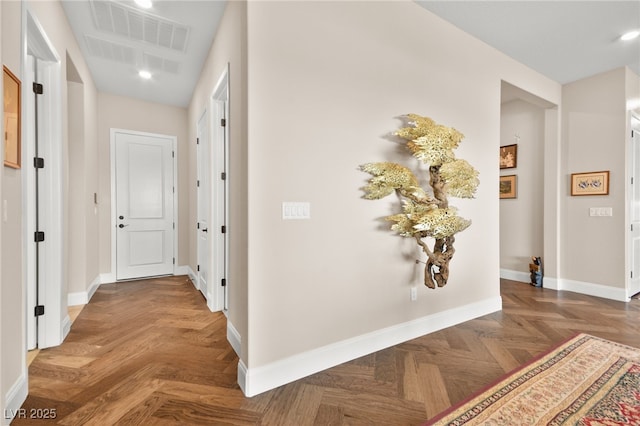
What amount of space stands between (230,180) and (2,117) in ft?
4.28

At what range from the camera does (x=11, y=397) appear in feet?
5.46

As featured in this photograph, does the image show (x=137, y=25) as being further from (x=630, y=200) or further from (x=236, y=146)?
(x=630, y=200)

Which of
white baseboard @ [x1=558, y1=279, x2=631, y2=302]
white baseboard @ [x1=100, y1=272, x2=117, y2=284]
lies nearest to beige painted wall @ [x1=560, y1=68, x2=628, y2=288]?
white baseboard @ [x1=558, y1=279, x2=631, y2=302]

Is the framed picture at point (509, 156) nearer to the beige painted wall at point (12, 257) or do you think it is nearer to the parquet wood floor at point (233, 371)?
the parquet wood floor at point (233, 371)

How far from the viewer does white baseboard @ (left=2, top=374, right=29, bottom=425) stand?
1601 millimetres

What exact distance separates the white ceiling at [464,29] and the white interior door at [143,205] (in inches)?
46.8

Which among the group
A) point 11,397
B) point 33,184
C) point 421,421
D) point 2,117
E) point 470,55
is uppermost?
point 470,55

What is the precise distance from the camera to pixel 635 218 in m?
4.07

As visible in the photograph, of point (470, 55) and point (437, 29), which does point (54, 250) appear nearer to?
point (437, 29)

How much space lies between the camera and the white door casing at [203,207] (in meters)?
3.51

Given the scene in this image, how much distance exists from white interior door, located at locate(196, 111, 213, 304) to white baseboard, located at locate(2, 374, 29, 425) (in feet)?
5.71

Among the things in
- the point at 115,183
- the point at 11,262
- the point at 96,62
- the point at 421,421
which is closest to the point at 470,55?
the point at 421,421

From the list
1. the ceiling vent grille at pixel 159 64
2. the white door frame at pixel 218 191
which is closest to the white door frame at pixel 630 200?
the white door frame at pixel 218 191

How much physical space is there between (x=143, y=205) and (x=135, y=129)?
1.24m
